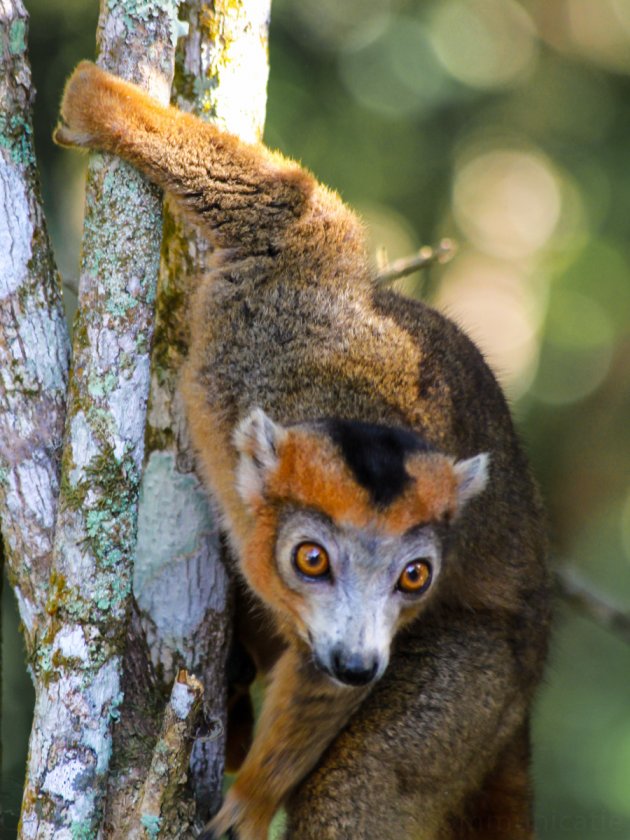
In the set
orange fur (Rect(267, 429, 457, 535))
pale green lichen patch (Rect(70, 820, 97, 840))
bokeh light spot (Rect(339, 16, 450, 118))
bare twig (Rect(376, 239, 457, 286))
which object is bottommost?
pale green lichen patch (Rect(70, 820, 97, 840))

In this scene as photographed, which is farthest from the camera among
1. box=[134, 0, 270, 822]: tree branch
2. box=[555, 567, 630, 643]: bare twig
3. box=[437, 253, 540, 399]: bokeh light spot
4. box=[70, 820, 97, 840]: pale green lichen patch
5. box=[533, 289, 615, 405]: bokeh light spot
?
box=[437, 253, 540, 399]: bokeh light spot

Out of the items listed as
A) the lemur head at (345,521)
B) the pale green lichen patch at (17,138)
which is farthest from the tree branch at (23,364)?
the lemur head at (345,521)

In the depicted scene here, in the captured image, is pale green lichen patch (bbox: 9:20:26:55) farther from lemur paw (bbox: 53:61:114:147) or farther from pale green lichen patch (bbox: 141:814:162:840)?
pale green lichen patch (bbox: 141:814:162:840)

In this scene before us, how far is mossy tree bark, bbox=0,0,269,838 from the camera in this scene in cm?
436

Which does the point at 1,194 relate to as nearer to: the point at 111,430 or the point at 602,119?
the point at 111,430

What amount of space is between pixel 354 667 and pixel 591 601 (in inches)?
125

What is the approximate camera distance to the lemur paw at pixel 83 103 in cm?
496

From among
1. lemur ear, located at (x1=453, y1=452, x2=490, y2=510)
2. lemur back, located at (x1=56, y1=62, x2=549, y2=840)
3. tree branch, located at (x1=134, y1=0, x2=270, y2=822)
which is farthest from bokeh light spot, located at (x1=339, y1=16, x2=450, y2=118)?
lemur ear, located at (x1=453, y1=452, x2=490, y2=510)

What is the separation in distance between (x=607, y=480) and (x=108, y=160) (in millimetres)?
7614

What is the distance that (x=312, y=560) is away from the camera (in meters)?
4.97

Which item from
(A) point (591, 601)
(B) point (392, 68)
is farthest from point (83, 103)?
(B) point (392, 68)

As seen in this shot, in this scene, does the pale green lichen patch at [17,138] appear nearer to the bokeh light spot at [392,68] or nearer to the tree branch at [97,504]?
the tree branch at [97,504]

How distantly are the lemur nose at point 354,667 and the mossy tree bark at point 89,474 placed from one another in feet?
2.25

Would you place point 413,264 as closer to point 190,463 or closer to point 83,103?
point 190,463
